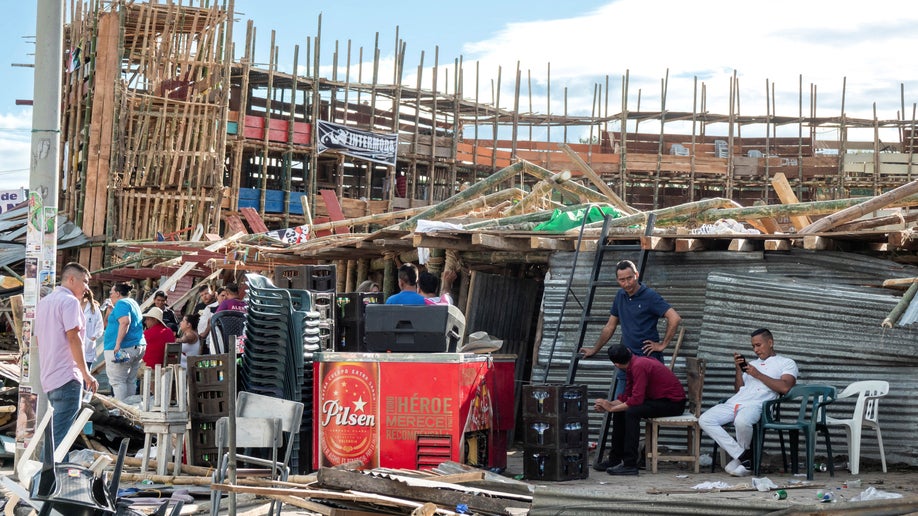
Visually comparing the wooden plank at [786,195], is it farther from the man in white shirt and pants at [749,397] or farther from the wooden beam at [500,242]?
the man in white shirt and pants at [749,397]

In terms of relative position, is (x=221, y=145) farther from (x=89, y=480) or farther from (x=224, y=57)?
(x=89, y=480)

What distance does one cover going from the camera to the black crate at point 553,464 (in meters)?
9.26

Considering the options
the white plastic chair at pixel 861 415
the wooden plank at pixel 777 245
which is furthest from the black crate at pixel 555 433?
the wooden plank at pixel 777 245

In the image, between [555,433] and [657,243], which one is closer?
[555,433]

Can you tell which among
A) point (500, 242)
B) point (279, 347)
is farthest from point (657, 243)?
point (279, 347)

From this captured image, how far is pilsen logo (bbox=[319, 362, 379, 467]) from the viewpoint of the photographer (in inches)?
365

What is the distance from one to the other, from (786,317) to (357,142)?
28713 millimetres

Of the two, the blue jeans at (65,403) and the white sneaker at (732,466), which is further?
the white sneaker at (732,466)

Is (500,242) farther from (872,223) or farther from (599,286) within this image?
(872,223)

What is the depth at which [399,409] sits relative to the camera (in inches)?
361

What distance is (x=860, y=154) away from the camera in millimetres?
40500

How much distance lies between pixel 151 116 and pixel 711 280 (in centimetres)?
2482

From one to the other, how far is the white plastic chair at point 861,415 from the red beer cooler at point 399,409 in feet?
9.93

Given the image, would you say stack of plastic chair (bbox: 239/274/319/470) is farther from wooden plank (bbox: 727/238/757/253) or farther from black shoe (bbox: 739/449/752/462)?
wooden plank (bbox: 727/238/757/253)
